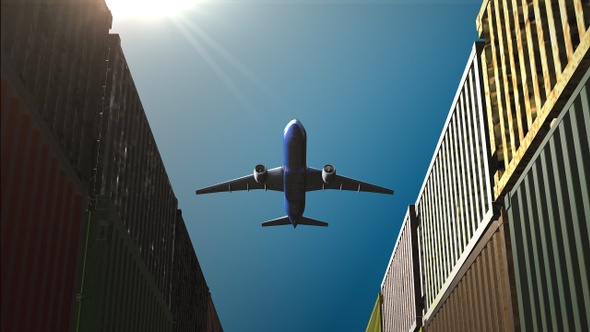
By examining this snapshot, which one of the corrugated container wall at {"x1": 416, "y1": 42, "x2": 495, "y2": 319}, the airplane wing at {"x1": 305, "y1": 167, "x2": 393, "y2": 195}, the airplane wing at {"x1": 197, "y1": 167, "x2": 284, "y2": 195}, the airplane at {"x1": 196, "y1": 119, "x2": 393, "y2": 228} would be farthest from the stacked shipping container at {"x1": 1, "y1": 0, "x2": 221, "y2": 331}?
the airplane wing at {"x1": 305, "y1": 167, "x2": 393, "y2": 195}

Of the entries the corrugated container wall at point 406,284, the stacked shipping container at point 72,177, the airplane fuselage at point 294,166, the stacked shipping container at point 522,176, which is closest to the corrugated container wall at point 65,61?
the stacked shipping container at point 72,177

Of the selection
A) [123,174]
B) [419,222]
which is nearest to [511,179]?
[123,174]

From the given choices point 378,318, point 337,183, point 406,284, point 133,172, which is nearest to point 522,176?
point 133,172

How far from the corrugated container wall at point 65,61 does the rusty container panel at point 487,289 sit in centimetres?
770

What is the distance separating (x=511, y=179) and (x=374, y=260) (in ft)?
430

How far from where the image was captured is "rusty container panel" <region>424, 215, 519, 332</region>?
12070mm

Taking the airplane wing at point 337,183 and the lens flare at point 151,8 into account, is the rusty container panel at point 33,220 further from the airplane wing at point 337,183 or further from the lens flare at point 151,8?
the lens flare at point 151,8

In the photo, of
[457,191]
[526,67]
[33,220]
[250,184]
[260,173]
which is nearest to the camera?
[33,220]

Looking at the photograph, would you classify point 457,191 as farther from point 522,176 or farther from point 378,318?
point 378,318

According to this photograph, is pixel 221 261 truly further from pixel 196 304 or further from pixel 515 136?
pixel 515 136

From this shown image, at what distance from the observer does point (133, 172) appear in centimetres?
1372

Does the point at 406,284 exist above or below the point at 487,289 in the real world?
above

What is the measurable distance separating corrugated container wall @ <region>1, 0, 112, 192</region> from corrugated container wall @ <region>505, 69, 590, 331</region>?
7.10 metres

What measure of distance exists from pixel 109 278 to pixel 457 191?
936 cm
